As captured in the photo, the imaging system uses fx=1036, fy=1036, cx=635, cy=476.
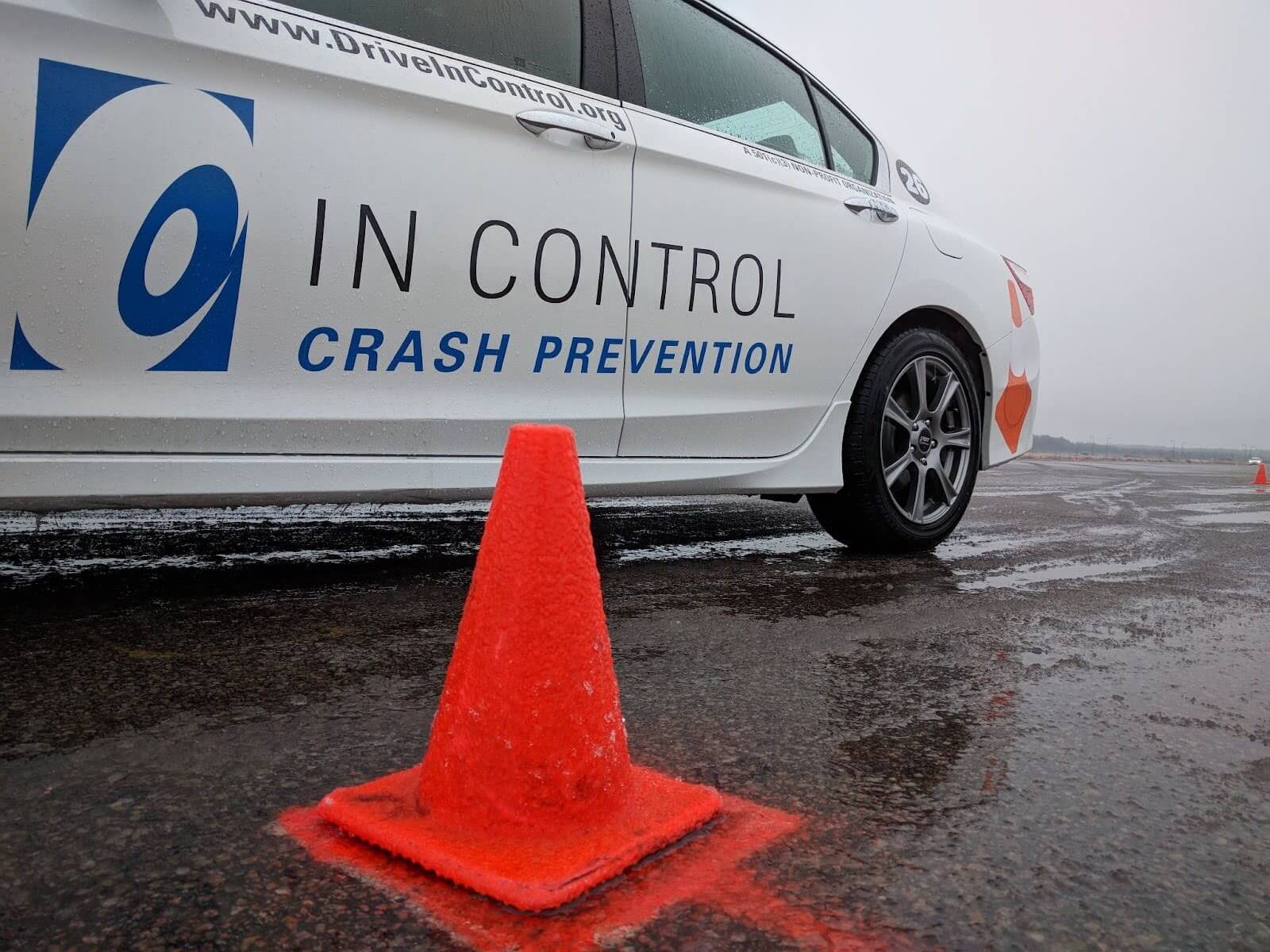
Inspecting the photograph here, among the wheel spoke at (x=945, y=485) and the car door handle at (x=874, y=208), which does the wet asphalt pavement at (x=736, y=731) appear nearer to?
the wheel spoke at (x=945, y=485)

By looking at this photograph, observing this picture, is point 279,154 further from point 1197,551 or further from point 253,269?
point 1197,551

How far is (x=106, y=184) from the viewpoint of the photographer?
7.32ft

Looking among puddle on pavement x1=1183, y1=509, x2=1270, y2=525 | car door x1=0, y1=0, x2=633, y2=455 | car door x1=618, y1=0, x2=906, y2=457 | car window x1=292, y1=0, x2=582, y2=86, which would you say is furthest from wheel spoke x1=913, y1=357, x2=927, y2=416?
puddle on pavement x1=1183, y1=509, x2=1270, y2=525

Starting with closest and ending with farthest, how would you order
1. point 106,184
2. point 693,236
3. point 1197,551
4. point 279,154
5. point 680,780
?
point 680,780 → point 106,184 → point 279,154 → point 693,236 → point 1197,551

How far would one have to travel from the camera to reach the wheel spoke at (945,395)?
402cm

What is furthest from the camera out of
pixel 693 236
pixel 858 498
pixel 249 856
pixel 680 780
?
pixel 858 498

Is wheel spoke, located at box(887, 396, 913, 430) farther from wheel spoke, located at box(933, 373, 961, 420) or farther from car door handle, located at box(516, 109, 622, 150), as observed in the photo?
car door handle, located at box(516, 109, 622, 150)

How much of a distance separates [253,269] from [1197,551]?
13.8 ft

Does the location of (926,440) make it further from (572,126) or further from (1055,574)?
(572,126)

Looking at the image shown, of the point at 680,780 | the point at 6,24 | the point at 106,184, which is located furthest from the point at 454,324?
the point at 680,780

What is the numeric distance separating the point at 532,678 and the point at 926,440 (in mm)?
2923

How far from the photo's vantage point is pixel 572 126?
293 centimetres

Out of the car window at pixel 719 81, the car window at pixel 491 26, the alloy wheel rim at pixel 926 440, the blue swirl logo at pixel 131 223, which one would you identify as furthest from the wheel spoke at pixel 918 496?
the blue swirl logo at pixel 131 223

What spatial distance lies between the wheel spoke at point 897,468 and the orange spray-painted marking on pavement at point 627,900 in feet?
8.55
